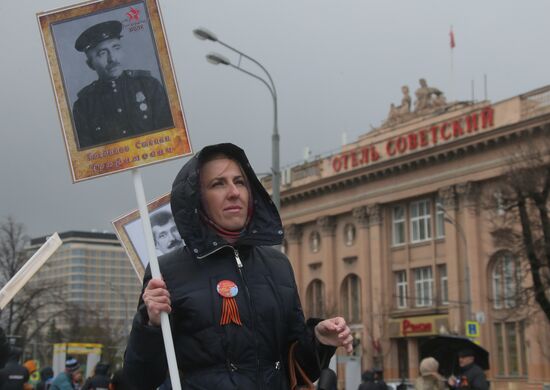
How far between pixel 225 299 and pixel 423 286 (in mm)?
54288

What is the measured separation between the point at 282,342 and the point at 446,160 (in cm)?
5083

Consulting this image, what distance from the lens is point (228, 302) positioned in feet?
12.0

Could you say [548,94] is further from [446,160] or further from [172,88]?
[172,88]

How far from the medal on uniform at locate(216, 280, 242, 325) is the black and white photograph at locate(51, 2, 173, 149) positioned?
2.54ft

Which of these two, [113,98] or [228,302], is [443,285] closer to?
[113,98]

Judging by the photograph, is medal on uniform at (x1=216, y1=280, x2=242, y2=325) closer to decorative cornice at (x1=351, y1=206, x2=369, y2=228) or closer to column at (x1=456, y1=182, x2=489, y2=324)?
column at (x1=456, y1=182, x2=489, y2=324)

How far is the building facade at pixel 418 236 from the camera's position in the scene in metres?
49.1

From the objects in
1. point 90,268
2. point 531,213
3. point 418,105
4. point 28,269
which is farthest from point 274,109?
point 90,268

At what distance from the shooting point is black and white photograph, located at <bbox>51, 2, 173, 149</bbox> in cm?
409

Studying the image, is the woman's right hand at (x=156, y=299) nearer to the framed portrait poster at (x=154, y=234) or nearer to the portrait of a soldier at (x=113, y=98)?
the portrait of a soldier at (x=113, y=98)

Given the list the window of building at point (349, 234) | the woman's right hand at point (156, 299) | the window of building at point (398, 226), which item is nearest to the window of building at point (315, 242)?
the window of building at point (349, 234)

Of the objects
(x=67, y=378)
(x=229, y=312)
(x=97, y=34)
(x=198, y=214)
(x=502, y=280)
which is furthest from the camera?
(x=502, y=280)

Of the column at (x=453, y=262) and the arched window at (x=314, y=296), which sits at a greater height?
the column at (x=453, y=262)

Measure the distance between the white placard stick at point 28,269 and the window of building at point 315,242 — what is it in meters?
61.2
